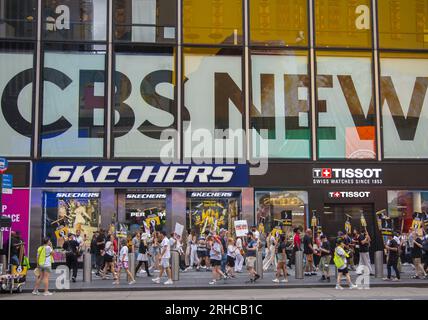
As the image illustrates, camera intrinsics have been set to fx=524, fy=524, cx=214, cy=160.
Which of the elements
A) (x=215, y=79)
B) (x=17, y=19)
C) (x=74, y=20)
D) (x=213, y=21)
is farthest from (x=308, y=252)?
(x=17, y=19)

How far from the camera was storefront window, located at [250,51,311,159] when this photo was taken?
2669cm

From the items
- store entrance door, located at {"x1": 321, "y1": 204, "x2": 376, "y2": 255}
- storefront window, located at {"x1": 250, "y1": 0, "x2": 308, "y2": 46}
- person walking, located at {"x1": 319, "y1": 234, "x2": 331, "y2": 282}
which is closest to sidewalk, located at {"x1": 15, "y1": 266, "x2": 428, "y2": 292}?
person walking, located at {"x1": 319, "y1": 234, "x2": 331, "y2": 282}

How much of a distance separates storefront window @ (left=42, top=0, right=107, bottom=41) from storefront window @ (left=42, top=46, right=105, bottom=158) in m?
0.87

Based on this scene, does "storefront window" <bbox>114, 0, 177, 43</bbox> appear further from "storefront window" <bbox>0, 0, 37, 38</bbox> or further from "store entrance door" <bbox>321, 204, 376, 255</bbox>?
"store entrance door" <bbox>321, 204, 376, 255</bbox>

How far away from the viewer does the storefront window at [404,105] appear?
27.3m

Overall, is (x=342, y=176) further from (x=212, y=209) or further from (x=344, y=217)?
(x=212, y=209)

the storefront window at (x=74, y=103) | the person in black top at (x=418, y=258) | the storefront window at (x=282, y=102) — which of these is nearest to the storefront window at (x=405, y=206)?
the storefront window at (x=282, y=102)

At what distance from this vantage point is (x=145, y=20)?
86.7 feet

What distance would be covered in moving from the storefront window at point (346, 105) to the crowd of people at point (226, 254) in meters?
5.37
